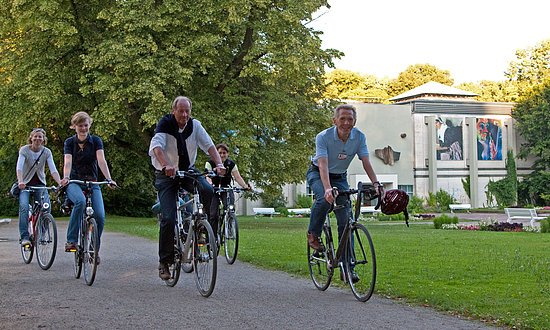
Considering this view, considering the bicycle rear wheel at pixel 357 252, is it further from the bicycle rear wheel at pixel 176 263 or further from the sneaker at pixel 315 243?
the bicycle rear wheel at pixel 176 263

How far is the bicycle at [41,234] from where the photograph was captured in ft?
39.8

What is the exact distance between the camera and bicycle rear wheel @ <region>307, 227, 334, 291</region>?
9508mm

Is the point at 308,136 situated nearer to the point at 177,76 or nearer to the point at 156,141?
the point at 177,76

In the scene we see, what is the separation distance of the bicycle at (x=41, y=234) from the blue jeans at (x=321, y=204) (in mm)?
4082

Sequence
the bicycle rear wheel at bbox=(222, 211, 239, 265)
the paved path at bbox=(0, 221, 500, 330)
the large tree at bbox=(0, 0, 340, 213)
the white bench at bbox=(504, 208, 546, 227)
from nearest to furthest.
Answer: the paved path at bbox=(0, 221, 500, 330) → the bicycle rear wheel at bbox=(222, 211, 239, 265) → the large tree at bbox=(0, 0, 340, 213) → the white bench at bbox=(504, 208, 546, 227)

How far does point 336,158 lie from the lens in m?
9.46

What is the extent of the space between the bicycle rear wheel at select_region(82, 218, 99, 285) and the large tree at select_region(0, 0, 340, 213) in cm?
1746

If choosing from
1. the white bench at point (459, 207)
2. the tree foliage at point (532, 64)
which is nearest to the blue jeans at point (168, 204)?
the white bench at point (459, 207)

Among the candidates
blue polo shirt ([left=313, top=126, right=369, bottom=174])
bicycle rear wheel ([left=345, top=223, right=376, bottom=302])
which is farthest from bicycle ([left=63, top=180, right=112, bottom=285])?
bicycle rear wheel ([left=345, top=223, right=376, bottom=302])

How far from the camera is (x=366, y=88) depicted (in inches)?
3696

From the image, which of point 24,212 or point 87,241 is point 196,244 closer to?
point 87,241

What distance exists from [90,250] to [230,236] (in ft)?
11.2

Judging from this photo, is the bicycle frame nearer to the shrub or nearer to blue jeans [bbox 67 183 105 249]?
blue jeans [bbox 67 183 105 249]

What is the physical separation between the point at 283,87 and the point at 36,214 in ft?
67.8
